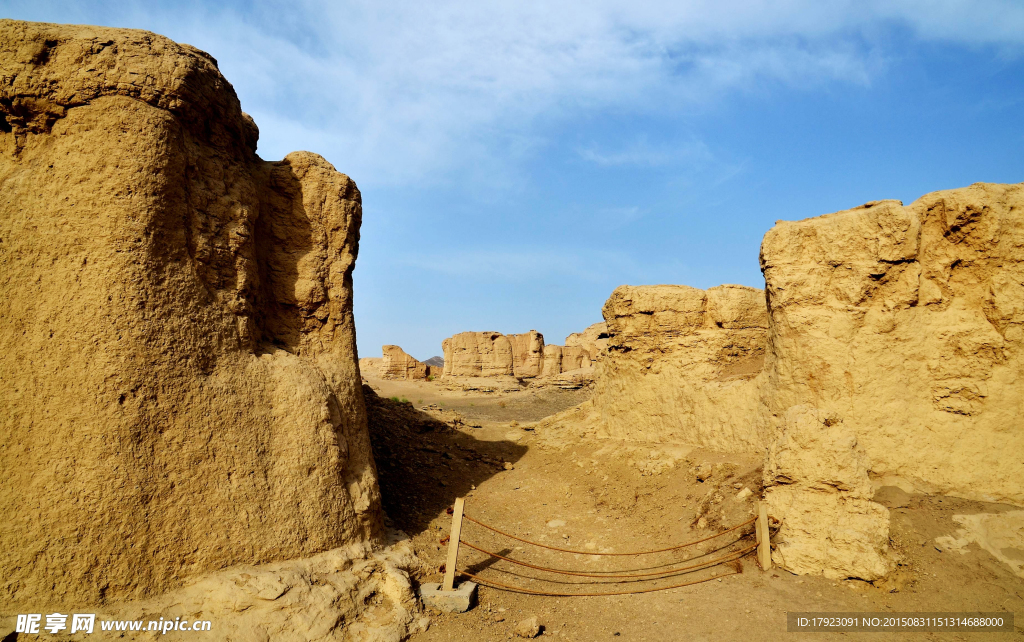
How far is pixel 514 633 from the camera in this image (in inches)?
193

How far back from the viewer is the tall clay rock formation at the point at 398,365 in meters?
29.5

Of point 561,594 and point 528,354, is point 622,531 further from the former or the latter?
point 528,354

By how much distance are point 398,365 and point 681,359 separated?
22642 mm

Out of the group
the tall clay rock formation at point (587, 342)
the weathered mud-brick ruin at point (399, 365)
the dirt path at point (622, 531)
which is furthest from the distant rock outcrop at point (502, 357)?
the dirt path at point (622, 531)

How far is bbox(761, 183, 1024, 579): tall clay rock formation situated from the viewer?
543 cm

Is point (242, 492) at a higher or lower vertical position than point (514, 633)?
higher

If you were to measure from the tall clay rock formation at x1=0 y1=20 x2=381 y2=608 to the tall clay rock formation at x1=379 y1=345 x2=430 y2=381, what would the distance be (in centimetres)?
2417

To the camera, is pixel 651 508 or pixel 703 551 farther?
pixel 651 508

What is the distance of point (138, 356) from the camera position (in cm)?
443

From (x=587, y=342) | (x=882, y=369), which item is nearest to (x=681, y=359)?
(x=882, y=369)

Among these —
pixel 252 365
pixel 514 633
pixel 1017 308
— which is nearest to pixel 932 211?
pixel 1017 308

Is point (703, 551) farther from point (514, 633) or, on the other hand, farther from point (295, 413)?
point (295, 413)

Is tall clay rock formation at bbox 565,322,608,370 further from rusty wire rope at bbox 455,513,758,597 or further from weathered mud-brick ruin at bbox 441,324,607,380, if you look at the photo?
rusty wire rope at bbox 455,513,758,597

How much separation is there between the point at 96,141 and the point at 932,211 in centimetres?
842
